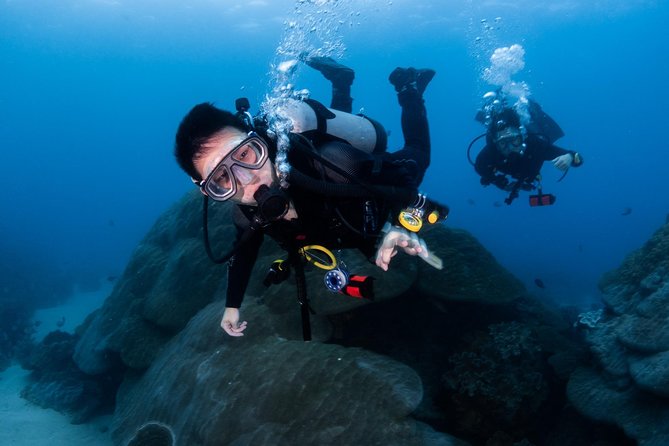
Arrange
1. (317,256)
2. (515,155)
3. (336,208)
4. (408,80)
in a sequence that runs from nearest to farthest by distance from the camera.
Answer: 1. (336,208)
2. (317,256)
3. (408,80)
4. (515,155)

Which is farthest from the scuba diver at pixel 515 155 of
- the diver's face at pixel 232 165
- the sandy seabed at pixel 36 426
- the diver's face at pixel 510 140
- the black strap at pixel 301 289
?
the sandy seabed at pixel 36 426

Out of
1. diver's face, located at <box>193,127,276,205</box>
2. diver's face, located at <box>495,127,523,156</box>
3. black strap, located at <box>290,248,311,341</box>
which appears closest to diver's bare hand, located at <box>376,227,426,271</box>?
black strap, located at <box>290,248,311,341</box>

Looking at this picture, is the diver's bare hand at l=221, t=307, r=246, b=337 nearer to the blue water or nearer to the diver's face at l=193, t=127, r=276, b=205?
the diver's face at l=193, t=127, r=276, b=205

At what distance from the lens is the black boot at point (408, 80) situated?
6664mm

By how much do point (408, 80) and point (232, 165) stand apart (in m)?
4.71

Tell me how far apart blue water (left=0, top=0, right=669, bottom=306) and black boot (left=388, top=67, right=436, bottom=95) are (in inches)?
258

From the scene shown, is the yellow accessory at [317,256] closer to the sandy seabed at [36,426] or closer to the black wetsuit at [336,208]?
the black wetsuit at [336,208]

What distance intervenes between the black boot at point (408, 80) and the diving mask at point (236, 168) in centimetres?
429

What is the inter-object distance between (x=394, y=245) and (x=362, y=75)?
67.0 meters

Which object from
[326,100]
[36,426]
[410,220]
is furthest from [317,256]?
[326,100]

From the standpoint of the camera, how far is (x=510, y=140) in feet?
27.8

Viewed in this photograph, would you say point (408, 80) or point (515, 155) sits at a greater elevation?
point (515, 155)

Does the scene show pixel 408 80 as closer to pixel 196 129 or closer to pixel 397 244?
pixel 196 129

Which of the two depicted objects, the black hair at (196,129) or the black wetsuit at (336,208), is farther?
the black wetsuit at (336,208)
